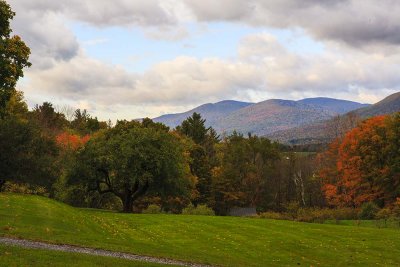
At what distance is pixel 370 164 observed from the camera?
223ft

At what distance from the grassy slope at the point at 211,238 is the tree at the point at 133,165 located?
12017mm

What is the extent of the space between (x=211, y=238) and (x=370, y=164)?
45920 millimetres

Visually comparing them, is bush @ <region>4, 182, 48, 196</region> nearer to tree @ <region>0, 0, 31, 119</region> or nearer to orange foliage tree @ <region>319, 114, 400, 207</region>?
tree @ <region>0, 0, 31, 119</region>

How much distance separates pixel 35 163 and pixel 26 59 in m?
21.7

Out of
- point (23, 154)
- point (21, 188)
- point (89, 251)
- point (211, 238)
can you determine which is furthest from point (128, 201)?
point (89, 251)

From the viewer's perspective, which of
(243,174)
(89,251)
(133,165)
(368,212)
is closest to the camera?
(89,251)

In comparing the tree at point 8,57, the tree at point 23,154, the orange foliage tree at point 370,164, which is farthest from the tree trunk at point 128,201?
the orange foliage tree at point 370,164

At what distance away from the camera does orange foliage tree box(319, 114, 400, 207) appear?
66.2 metres

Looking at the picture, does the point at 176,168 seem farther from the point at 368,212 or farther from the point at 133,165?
the point at 368,212

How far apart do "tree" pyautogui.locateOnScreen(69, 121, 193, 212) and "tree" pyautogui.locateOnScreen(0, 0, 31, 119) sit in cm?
1942

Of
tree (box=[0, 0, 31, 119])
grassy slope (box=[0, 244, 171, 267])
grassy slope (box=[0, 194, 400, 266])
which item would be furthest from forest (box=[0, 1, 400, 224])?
grassy slope (box=[0, 244, 171, 267])

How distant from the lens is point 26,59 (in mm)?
33250

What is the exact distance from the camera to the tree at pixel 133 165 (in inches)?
1990

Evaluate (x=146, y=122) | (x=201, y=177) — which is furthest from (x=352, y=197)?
(x=146, y=122)
